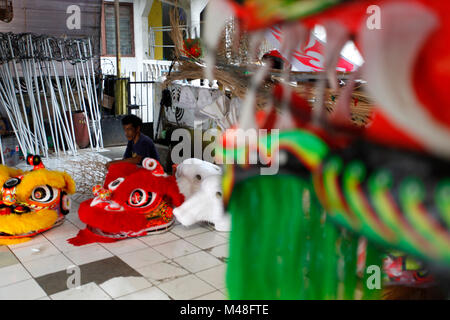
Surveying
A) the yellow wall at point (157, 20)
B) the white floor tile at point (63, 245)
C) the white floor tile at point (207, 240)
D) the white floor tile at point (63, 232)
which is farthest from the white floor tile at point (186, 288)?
the yellow wall at point (157, 20)

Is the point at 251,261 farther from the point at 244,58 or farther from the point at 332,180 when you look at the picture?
the point at 244,58

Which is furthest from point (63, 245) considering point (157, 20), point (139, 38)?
point (157, 20)

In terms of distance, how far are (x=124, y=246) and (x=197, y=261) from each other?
704 mm

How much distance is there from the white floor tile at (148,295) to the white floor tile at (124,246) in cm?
76

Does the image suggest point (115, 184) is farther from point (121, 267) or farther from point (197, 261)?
point (197, 261)

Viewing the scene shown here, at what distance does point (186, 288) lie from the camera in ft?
9.99

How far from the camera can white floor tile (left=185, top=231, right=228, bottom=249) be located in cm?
386

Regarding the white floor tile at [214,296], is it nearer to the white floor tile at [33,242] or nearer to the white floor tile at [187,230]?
the white floor tile at [187,230]

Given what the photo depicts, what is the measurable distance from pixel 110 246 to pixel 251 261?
3.12 m

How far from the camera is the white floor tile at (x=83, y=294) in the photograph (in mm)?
2898

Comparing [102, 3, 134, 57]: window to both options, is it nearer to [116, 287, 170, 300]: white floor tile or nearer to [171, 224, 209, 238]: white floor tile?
[171, 224, 209, 238]: white floor tile

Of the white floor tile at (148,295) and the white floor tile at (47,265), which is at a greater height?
the white floor tile at (47,265)

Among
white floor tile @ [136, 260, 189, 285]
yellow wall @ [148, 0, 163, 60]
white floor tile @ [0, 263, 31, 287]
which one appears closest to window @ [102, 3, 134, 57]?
yellow wall @ [148, 0, 163, 60]
